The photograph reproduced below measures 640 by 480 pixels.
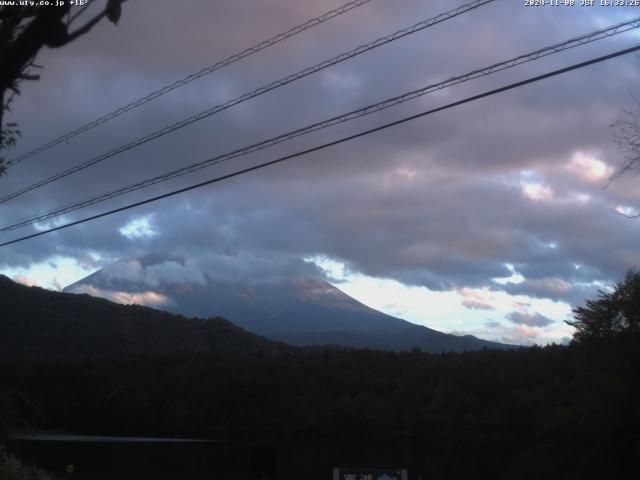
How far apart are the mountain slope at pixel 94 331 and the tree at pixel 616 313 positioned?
128ft

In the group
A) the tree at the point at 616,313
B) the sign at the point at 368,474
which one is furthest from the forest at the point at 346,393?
the sign at the point at 368,474

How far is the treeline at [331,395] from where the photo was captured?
43406mm

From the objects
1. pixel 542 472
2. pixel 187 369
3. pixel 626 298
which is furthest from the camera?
pixel 187 369

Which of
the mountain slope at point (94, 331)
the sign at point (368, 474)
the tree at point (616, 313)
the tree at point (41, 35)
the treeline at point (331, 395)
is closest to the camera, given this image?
the tree at point (41, 35)

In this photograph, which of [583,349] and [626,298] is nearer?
[626,298]

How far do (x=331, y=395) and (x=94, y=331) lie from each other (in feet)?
89.1

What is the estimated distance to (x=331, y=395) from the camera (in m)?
59.2

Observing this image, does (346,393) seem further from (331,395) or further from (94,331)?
(94,331)

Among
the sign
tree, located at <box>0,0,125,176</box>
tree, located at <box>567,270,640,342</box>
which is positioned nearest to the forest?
tree, located at <box>567,270,640,342</box>

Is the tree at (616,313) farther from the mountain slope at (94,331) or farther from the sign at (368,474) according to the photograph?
the mountain slope at (94,331)

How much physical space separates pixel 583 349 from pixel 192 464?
18.0 metres

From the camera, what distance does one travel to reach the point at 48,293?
234 feet

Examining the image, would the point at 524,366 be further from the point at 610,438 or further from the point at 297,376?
the point at 610,438

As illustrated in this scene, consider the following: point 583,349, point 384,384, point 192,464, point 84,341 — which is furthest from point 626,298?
point 84,341
